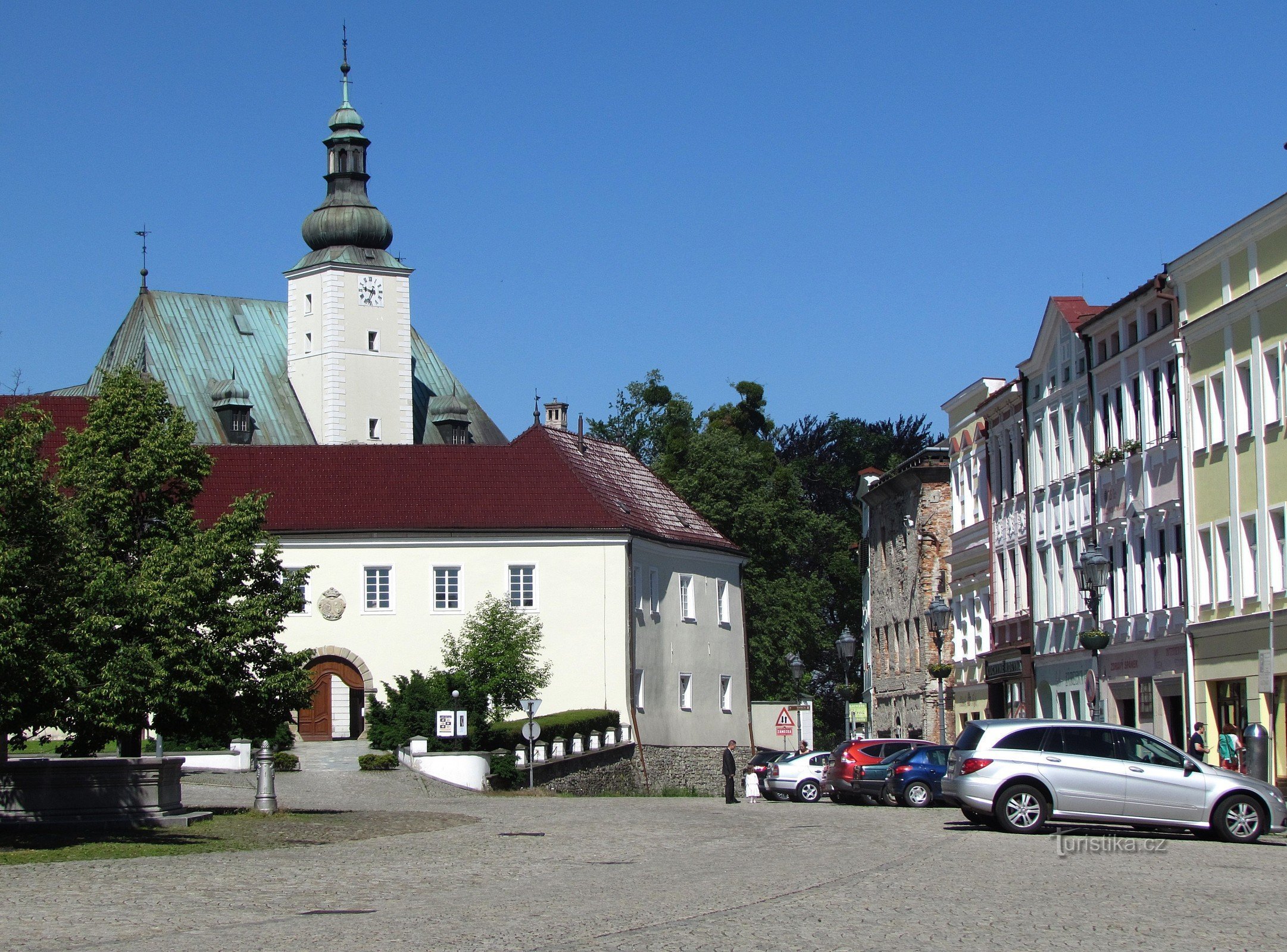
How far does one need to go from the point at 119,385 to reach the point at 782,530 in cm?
5402

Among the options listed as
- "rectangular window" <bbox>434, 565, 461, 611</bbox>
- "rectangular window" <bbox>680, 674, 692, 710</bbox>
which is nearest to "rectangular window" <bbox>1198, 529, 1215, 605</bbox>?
"rectangular window" <bbox>434, 565, 461, 611</bbox>

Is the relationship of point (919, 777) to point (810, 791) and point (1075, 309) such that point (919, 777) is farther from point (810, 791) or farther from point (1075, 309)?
point (1075, 309)

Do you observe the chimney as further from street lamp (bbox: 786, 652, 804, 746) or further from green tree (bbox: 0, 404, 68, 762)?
green tree (bbox: 0, 404, 68, 762)

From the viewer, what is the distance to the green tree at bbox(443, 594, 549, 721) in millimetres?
53344

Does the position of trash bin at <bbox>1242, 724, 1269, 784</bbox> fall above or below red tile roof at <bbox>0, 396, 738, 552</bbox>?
below

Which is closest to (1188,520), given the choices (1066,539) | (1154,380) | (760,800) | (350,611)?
(1154,380)

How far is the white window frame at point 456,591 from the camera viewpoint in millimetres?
58625

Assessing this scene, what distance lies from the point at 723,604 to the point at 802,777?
82.2 ft

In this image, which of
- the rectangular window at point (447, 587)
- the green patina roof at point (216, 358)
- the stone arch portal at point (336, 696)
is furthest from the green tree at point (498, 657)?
the green patina roof at point (216, 358)

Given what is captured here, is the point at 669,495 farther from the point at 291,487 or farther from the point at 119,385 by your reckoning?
the point at 119,385

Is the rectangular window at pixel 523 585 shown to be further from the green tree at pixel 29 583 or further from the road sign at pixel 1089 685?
the green tree at pixel 29 583

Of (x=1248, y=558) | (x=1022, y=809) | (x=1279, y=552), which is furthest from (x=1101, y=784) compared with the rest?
(x=1248, y=558)

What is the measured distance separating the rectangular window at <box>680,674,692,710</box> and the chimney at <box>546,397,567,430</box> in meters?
17.0

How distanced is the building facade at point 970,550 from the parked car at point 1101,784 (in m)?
28.4
